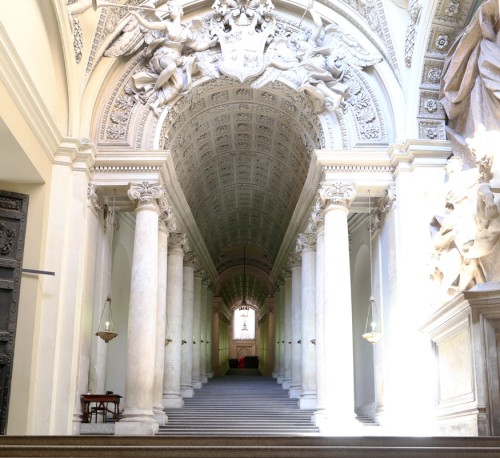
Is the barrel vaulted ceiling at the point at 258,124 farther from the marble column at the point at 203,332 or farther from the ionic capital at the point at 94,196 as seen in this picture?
the marble column at the point at 203,332

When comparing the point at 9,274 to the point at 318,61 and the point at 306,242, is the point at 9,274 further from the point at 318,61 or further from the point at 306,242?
the point at 306,242

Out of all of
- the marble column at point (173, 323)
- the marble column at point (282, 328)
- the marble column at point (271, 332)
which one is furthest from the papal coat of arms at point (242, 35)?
the marble column at point (271, 332)

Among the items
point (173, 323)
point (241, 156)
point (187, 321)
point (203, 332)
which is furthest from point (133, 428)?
point (203, 332)

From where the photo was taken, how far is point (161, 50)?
1681 cm

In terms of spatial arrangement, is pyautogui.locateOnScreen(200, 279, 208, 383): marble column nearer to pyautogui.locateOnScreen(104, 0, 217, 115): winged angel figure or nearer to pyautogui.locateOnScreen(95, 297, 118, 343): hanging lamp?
pyautogui.locateOnScreen(95, 297, 118, 343): hanging lamp

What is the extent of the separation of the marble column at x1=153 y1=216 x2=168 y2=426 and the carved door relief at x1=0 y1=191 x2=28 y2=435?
4103 mm

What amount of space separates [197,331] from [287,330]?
10.8 feet

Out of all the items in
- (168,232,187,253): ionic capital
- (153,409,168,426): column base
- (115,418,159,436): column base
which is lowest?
(115,418,159,436): column base

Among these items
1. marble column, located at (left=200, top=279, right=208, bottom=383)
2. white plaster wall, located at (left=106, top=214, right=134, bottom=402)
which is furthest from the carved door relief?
marble column, located at (left=200, top=279, right=208, bottom=383)

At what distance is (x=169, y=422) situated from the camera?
1814cm

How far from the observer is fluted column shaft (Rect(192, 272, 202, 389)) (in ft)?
83.1

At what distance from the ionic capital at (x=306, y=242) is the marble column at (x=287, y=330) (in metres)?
5.40

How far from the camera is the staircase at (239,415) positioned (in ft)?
55.2

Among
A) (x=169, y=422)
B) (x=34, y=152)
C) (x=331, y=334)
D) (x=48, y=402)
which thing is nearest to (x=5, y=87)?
(x=34, y=152)
